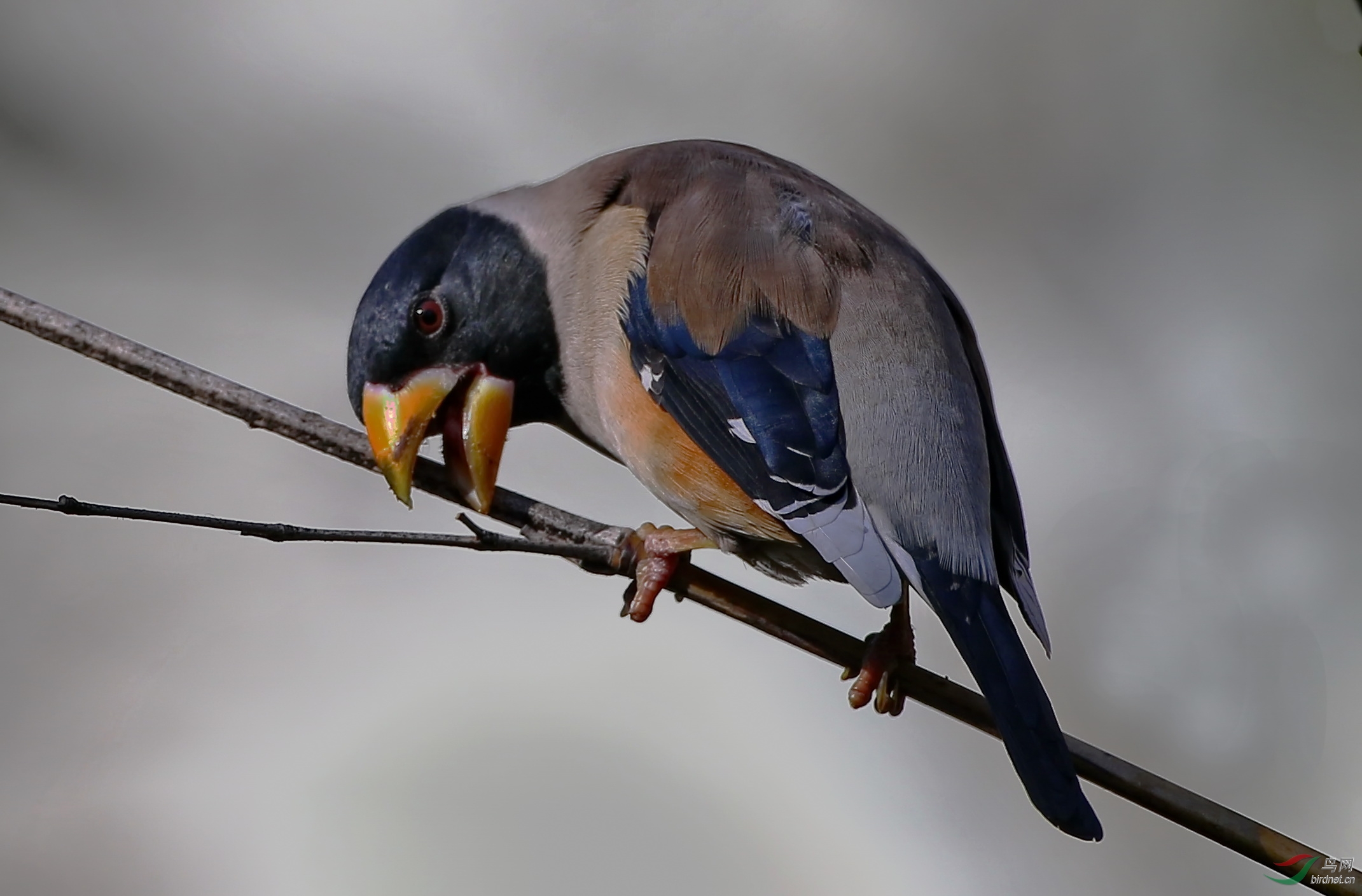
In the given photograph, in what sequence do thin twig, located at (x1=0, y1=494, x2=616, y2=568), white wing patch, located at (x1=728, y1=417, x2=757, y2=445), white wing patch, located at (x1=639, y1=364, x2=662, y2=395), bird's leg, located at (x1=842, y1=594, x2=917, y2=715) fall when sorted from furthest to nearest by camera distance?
bird's leg, located at (x1=842, y1=594, x2=917, y2=715) → white wing patch, located at (x1=639, y1=364, x2=662, y2=395) → white wing patch, located at (x1=728, y1=417, x2=757, y2=445) → thin twig, located at (x1=0, y1=494, x2=616, y2=568)

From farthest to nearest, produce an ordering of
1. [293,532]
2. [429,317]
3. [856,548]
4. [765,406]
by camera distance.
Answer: [429,317]
[765,406]
[856,548]
[293,532]

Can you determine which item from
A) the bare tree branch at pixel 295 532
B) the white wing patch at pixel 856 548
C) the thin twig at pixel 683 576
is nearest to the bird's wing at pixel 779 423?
the white wing patch at pixel 856 548

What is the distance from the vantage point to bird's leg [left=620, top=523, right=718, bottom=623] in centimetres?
189

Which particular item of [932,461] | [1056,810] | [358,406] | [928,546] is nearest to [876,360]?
[932,461]

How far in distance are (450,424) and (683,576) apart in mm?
453

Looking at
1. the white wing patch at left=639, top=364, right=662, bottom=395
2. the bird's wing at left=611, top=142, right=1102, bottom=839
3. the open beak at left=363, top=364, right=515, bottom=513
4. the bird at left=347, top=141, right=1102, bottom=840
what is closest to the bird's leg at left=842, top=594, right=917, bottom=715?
the bird at left=347, top=141, right=1102, bottom=840

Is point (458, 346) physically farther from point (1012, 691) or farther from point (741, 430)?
point (1012, 691)

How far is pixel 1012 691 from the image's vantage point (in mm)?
1436

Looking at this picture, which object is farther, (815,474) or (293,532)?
(815,474)

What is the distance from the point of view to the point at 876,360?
1712mm

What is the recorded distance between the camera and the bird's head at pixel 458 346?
190 centimetres

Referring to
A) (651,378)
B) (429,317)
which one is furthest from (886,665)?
(429,317)

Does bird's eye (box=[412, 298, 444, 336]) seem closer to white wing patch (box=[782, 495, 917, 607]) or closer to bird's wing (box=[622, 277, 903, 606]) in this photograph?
bird's wing (box=[622, 277, 903, 606])

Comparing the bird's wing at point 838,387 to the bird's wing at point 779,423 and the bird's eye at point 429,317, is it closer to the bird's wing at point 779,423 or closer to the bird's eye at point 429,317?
the bird's wing at point 779,423
